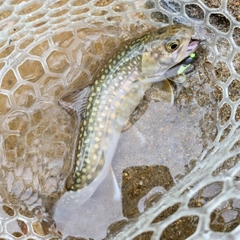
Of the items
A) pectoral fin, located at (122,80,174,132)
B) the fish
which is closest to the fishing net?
pectoral fin, located at (122,80,174,132)

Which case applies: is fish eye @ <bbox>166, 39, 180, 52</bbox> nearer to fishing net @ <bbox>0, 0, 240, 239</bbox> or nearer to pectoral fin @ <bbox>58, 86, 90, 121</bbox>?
fishing net @ <bbox>0, 0, 240, 239</bbox>

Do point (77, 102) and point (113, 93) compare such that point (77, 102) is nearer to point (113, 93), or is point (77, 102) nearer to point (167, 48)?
point (113, 93)

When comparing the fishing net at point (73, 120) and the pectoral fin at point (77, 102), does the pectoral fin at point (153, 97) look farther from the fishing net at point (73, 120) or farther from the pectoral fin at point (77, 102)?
the pectoral fin at point (77, 102)

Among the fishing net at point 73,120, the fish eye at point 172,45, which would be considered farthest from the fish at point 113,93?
the fishing net at point 73,120

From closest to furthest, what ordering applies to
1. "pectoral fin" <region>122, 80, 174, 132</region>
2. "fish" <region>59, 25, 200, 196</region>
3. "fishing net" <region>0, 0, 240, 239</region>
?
"fish" <region>59, 25, 200, 196</region>
"fishing net" <region>0, 0, 240, 239</region>
"pectoral fin" <region>122, 80, 174, 132</region>

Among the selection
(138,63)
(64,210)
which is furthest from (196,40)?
(64,210)

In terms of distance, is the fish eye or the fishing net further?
the fishing net

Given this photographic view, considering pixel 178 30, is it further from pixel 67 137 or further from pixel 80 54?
pixel 67 137
